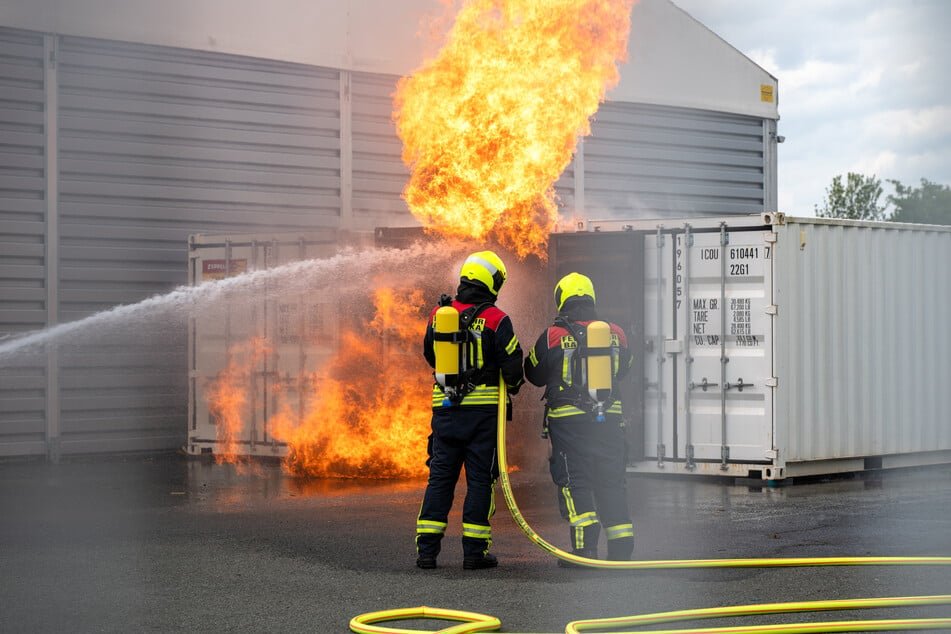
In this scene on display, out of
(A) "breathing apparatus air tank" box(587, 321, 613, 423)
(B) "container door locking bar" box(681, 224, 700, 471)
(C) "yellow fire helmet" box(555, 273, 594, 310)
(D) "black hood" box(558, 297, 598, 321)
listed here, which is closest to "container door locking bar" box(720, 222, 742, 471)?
(B) "container door locking bar" box(681, 224, 700, 471)

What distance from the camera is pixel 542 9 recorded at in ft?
41.3

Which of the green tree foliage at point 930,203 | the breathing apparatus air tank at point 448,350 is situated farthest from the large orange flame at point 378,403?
the green tree foliage at point 930,203

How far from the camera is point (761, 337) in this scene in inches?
476

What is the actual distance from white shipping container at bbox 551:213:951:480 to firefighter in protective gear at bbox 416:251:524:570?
4.70 metres

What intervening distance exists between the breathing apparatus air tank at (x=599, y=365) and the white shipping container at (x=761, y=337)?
4.35 m

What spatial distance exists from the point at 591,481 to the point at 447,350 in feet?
4.02

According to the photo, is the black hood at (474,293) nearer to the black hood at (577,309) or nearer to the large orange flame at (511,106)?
the black hood at (577,309)

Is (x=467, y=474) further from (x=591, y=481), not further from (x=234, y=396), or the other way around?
(x=234, y=396)

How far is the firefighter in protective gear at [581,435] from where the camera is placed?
8.02 meters

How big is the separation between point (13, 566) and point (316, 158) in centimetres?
962

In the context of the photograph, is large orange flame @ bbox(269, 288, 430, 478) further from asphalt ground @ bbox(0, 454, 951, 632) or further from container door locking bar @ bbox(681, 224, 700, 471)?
container door locking bar @ bbox(681, 224, 700, 471)

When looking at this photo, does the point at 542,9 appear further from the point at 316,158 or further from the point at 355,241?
the point at 316,158

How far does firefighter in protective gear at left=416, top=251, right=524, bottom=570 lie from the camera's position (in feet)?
26.1

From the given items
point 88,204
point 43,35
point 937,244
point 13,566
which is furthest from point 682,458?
point 43,35
